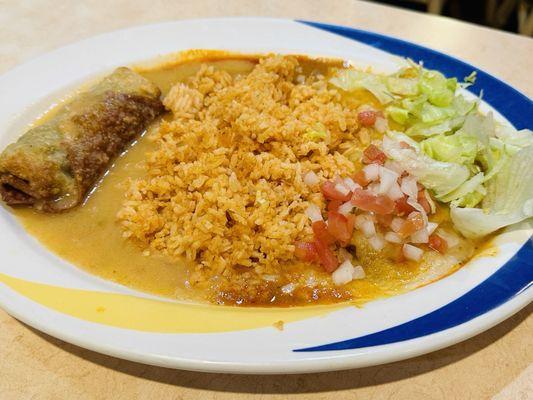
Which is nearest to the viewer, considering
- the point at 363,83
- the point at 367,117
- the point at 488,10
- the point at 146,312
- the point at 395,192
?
the point at 146,312

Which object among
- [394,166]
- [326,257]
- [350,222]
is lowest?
[326,257]

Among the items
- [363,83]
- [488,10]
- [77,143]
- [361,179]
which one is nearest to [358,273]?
[361,179]

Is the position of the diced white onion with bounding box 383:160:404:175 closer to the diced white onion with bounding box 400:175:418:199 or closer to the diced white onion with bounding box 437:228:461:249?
the diced white onion with bounding box 400:175:418:199

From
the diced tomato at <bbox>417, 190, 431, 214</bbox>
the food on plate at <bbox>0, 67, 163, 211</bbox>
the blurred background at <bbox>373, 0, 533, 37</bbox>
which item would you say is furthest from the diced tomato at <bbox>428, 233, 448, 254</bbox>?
the blurred background at <bbox>373, 0, 533, 37</bbox>

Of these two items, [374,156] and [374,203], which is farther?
[374,156]

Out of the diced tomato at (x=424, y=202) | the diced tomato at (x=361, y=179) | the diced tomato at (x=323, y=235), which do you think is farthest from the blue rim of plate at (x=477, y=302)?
the diced tomato at (x=361, y=179)

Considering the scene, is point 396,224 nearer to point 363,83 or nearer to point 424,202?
point 424,202

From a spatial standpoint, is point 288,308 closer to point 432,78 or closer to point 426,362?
point 426,362
